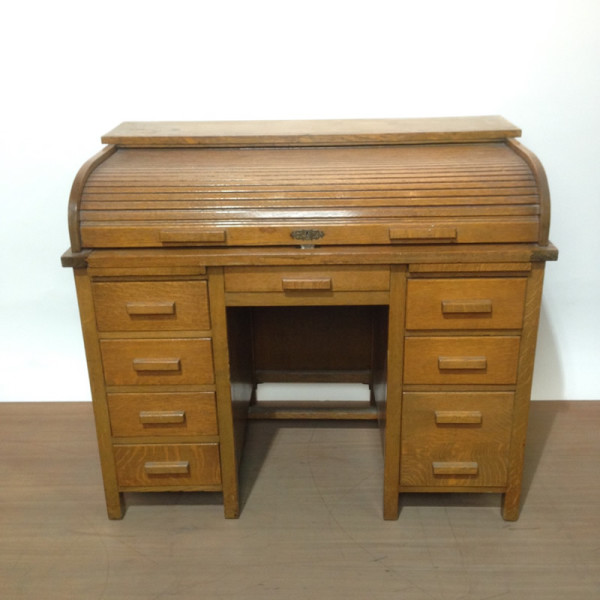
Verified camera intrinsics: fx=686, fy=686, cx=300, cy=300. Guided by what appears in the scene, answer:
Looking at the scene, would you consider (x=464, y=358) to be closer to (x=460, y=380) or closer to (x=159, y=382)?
(x=460, y=380)

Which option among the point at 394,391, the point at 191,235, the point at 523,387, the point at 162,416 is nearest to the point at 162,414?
the point at 162,416

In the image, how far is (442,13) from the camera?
2662mm

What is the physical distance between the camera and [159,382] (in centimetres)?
226

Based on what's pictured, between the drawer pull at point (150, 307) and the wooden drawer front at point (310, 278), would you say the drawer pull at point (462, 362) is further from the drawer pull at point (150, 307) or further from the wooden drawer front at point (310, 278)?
the drawer pull at point (150, 307)

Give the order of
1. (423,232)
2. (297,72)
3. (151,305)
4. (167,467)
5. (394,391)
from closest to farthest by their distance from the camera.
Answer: (423,232) < (151,305) < (394,391) < (167,467) < (297,72)

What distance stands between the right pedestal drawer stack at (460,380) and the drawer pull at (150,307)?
29.5 inches

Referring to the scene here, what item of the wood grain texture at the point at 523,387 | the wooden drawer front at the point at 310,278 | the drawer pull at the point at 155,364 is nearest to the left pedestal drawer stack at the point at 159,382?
the drawer pull at the point at 155,364

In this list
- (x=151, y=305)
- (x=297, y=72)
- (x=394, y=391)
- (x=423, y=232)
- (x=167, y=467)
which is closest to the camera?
(x=423, y=232)

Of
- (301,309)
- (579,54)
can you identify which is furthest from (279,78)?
(579,54)

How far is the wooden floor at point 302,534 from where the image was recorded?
2.17m

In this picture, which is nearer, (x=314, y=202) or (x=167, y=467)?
(x=314, y=202)

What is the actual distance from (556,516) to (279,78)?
1.97 meters

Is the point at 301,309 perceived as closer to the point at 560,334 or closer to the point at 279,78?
the point at 279,78

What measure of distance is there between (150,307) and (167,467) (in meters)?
0.59
